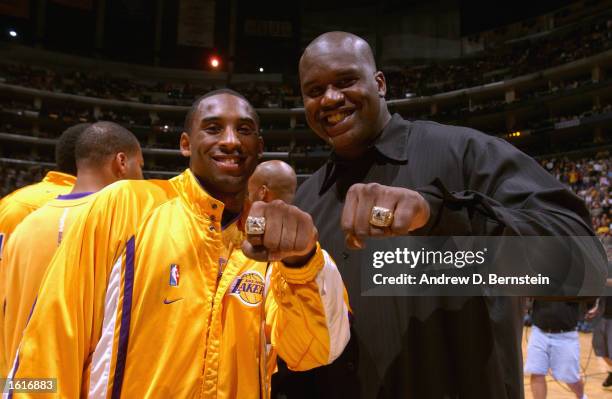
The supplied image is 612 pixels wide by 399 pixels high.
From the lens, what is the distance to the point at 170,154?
30.6m

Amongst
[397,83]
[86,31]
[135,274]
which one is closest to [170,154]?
[86,31]

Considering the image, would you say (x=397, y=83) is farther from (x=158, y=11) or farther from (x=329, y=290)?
(x=329, y=290)

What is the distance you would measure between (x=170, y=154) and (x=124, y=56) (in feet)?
26.3

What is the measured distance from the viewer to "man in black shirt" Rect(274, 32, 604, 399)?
1.16 m

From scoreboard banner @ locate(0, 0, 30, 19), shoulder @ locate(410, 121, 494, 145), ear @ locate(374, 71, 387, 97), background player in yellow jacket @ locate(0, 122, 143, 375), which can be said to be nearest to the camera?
shoulder @ locate(410, 121, 494, 145)

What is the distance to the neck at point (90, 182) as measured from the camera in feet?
9.11

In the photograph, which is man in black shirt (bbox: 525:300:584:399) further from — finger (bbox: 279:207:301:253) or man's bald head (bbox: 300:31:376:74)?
finger (bbox: 279:207:301:253)

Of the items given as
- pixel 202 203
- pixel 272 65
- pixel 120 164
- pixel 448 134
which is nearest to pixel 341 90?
pixel 448 134

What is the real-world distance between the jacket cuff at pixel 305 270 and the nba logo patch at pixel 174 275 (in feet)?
1.70

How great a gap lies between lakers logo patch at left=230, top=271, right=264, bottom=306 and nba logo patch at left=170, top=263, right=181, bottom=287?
0.19 m

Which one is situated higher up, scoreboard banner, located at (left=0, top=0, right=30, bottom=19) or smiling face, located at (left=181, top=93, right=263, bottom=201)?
scoreboard banner, located at (left=0, top=0, right=30, bottom=19)

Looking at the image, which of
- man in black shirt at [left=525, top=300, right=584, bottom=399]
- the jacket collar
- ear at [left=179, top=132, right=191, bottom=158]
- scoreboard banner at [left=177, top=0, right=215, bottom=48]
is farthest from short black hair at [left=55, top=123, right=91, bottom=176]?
scoreboard banner at [left=177, top=0, right=215, bottom=48]

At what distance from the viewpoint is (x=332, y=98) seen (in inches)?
64.5

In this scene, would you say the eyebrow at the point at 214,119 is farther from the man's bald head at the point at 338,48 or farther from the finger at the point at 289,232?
the finger at the point at 289,232
